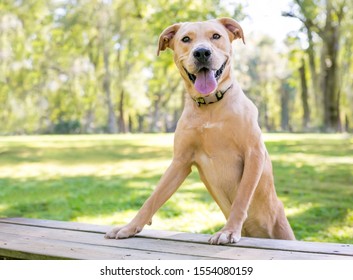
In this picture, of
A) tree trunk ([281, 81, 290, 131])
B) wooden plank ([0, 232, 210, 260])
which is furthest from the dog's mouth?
tree trunk ([281, 81, 290, 131])

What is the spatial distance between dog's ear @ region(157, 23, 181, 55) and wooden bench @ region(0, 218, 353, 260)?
128 centimetres

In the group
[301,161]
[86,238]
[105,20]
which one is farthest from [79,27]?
[86,238]

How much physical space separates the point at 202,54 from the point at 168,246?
45.7 inches

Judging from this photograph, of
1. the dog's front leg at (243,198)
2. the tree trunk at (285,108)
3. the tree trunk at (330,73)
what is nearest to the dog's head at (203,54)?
the dog's front leg at (243,198)

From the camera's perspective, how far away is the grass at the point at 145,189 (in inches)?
235

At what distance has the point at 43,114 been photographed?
37.2m

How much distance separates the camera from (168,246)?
2760mm

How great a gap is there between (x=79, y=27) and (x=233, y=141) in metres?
28.5

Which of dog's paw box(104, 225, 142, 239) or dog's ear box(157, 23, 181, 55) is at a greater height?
dog's ear box(157, 23, 181, 55)

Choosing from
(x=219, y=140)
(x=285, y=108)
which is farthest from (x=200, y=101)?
(x=285, y=108)

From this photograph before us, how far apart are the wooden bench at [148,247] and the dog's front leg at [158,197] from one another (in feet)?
0.23

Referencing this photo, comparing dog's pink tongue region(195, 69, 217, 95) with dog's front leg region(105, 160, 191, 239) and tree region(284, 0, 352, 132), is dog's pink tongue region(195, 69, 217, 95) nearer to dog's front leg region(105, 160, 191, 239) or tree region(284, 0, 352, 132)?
dog's front leg region(105, 160, 191, 239)

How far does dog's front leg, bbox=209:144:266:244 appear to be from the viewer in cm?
273

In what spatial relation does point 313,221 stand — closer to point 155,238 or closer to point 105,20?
point 155,238
